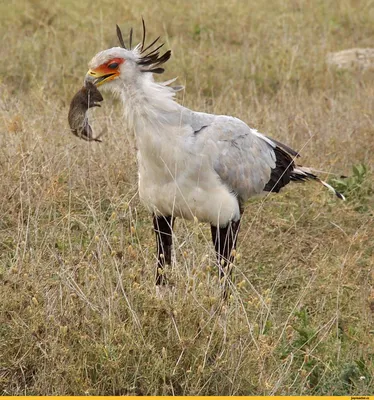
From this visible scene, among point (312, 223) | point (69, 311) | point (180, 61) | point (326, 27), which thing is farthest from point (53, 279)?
point (326, 27)

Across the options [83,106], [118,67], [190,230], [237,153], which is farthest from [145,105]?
[190,230]

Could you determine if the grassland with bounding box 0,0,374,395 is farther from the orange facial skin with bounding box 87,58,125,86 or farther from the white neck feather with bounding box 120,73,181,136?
the orange facial skin with bounding box 87,58,125,86

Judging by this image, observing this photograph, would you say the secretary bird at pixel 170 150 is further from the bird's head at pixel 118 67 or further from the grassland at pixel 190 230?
the grassland at pixel 190 230

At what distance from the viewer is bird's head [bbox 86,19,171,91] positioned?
4.64 m

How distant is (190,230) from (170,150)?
96cm

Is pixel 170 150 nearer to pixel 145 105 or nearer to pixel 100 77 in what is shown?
pixel 145 105

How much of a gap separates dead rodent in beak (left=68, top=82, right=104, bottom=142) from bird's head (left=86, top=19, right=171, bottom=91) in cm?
6

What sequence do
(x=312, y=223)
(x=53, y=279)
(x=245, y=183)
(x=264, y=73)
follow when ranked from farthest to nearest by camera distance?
(x=264, y=73)
(x=312, y=223)
(x=245, y=183)
(x=53, y=279)

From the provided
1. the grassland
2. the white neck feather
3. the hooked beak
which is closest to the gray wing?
the white neck feather

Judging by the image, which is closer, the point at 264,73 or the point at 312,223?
the point at 312,223

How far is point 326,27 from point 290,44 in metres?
1.38

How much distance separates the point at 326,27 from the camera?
1071cm

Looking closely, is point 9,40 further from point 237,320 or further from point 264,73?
point 237,320

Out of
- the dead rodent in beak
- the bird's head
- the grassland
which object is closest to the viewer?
the grassland
